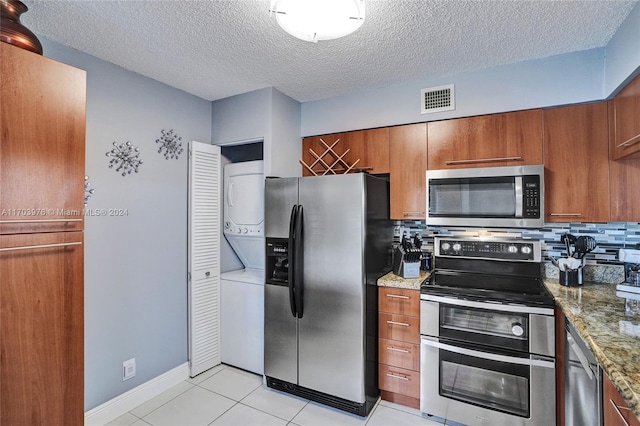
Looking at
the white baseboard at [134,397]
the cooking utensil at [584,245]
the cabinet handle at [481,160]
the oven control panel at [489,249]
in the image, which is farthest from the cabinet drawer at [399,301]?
the white baseboard at [134,397]

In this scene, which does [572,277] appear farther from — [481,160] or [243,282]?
[243,282]

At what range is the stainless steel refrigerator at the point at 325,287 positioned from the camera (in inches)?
86.7

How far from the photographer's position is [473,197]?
7.46ft

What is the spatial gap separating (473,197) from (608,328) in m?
1.11

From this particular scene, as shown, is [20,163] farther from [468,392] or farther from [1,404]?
[468,392]

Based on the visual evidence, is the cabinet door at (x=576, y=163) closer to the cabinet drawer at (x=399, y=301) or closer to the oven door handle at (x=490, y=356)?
the oven door handle at (x=490, y=356)

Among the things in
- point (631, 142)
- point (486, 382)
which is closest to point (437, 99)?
point (631, 142)

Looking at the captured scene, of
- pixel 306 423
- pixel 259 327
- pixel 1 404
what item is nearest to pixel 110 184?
pixel 1 404

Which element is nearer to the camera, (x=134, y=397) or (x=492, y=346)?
(x=492, y=346)

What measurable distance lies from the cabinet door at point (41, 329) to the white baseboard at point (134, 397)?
63 centimetres

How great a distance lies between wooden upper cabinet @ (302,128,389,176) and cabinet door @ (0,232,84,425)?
1944 millimetres

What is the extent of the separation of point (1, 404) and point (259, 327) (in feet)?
5.42

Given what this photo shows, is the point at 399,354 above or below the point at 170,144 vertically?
below

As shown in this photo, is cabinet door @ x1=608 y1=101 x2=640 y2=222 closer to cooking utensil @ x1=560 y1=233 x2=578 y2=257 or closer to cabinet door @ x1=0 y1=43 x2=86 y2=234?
cooking utensil @ x1=560 y1=233 x2=578 y2=257
